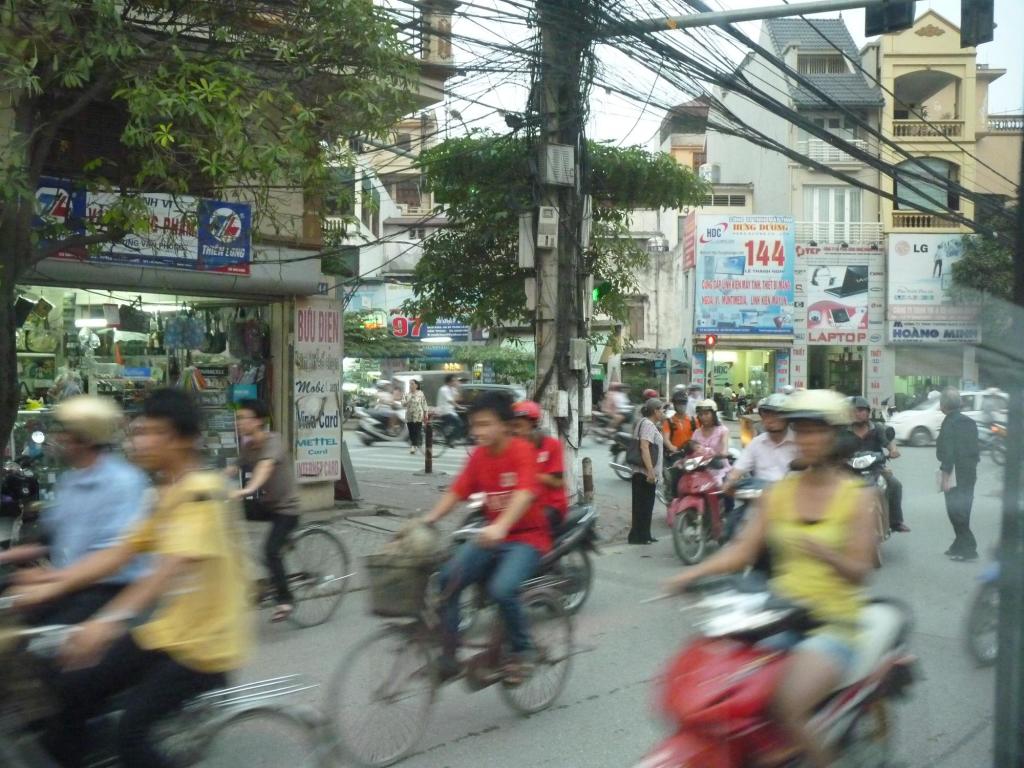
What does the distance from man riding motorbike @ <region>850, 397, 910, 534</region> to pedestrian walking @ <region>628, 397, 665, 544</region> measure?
2.08 meters

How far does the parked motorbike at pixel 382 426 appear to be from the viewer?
2634 centimetres

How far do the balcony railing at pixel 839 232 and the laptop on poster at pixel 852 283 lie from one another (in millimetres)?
1156

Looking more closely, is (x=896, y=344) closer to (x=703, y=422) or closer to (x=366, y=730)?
(x=703, y=422)

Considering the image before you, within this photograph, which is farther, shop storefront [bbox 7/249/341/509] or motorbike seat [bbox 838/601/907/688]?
shop storefront [bbox 7/249/341/509]

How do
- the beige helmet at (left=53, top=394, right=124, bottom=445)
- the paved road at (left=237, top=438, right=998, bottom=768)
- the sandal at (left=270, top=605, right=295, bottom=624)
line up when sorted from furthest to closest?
the sandal at (left=270, top=605, right=295, bottom=624) → the paved road at (left=237, top=438, right=998, bottom=768) → the beige helmet at (left=53, top=394, right=124, bottom=445)

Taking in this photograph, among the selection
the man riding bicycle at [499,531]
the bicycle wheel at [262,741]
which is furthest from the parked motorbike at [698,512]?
the bicycle wheel at [262,741]

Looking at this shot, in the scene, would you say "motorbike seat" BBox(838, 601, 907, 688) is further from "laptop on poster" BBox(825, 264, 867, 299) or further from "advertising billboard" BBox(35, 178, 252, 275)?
"laptop on poster" BBox(825, 264, 867, 299)

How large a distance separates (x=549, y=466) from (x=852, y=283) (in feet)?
103

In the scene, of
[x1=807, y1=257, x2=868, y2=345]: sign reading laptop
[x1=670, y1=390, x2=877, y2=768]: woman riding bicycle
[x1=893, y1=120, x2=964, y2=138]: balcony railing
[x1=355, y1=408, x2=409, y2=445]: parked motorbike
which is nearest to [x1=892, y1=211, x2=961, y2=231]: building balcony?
[x1=807, y1=257, x2=868, y2=345]: sign reading laptop

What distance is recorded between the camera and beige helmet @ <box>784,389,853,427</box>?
3936 millimetres

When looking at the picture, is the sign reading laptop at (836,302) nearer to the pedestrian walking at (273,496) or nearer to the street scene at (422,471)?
the street scene at (422,471)

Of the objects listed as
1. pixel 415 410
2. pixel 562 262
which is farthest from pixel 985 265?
pixel 562 262

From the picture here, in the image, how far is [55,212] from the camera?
9820 millimetres

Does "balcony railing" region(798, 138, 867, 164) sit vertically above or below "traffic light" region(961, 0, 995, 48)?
above
